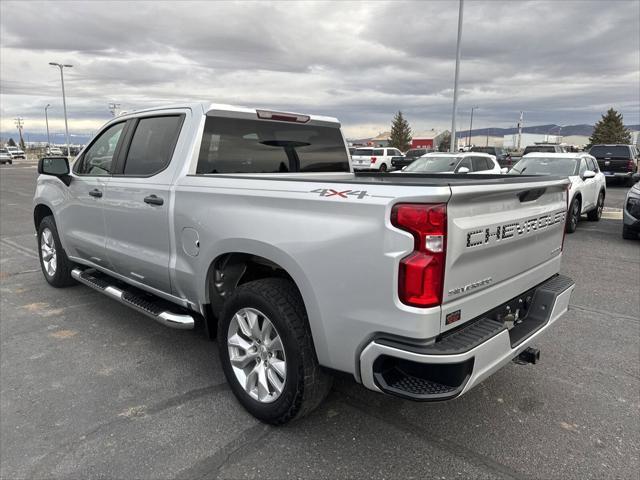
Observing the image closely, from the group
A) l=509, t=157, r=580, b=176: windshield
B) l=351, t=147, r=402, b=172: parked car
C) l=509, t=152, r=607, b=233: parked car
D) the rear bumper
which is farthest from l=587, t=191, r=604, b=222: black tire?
l=351, t=147, r=402, b=172: parked car

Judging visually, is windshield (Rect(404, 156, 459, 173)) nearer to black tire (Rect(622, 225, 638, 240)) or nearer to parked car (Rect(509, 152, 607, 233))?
parked car (Rect(509, 152, 607, 233))

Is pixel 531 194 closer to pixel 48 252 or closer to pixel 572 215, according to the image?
pixel 48 252

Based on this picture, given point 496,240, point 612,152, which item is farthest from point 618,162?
point 496,240

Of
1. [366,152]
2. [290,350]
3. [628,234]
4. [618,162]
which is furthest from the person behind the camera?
[366,152]

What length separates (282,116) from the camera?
13.3 feet

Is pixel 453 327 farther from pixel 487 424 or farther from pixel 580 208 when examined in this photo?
pixel 580 208

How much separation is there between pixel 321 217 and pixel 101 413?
1.96 meters

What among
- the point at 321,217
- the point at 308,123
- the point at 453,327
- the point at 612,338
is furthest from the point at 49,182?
A: the point at 612,338

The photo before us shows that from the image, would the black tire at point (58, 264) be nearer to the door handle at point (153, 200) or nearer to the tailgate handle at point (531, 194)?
the door handle at point (153, 200)

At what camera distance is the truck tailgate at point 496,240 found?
7.34 ft

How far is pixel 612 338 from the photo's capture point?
432cm

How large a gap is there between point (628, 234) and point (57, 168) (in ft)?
30.9

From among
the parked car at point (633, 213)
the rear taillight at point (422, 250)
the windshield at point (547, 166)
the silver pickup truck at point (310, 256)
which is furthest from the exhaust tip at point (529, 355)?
the windshield at point (547, 166)

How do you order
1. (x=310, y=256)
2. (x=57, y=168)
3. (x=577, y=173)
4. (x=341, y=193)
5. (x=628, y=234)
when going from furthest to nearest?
(x=577, y=173) → (x=628, y=234) → (x=57, y=168) → (x=310, y=256) → (x=341, y=193)
